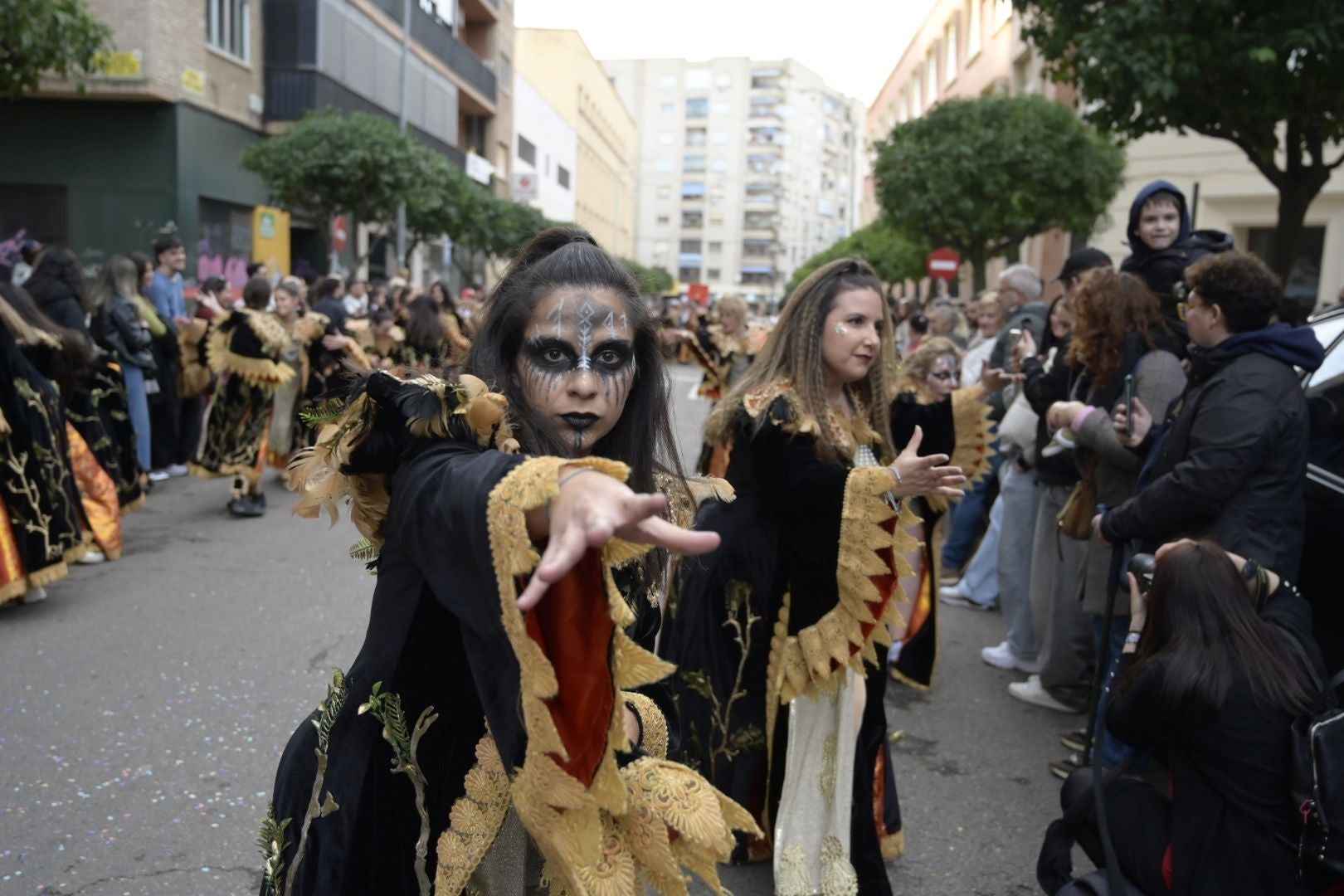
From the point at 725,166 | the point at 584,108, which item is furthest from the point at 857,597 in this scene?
the point at 725,166

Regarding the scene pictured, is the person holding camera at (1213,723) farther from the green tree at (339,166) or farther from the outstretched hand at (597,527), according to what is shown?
the green tree at (339,166)

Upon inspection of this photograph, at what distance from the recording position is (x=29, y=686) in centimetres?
489

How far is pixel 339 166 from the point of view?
18938mm

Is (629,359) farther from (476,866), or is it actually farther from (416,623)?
(476,866)

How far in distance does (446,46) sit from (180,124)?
53.6 feet

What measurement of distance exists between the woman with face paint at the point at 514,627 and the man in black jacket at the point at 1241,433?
2.17 metres

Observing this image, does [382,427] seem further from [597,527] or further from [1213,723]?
[1213,723]

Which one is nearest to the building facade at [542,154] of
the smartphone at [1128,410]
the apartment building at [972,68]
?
the apartment building at [972,68]

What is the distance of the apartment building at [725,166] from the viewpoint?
112 meters

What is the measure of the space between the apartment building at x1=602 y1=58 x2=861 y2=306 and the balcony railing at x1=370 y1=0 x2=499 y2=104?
228ft

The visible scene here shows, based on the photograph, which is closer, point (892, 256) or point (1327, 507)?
point (1327, 507)

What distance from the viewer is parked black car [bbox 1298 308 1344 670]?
12.1 ft

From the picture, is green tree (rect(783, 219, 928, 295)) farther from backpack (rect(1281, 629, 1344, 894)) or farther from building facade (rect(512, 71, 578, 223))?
backpack (rect(1281, 629, 1344, 894))

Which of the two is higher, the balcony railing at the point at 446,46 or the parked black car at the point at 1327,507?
the balcony railing at the point at 446,46
